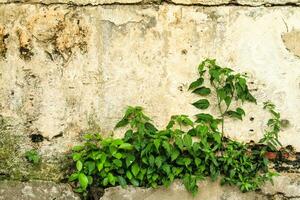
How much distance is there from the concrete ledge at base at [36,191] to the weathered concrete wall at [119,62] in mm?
54

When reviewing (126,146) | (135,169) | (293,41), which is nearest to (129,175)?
(135,169)

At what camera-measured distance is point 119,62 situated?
10.3 ft

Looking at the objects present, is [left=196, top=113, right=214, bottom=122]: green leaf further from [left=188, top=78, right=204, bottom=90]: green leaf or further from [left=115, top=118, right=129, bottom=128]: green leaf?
[left=115, top=118, right=129, bottom=128]: green leaf

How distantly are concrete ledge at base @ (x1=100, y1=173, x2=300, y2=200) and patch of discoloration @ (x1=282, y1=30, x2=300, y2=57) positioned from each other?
808 mm

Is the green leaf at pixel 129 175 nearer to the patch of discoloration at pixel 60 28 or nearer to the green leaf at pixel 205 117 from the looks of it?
the green leaf at pixel 205 117

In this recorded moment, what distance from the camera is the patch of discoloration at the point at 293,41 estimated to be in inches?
120

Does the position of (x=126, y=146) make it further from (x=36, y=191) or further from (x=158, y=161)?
(x=36, y=191)

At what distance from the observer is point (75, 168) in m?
3.19

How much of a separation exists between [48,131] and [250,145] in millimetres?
1336

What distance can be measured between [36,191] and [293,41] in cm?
193

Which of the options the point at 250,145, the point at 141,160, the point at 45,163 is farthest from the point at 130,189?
the point at 250,145

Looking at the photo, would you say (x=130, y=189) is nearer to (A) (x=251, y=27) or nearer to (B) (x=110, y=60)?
(B) (x=110, y=60)

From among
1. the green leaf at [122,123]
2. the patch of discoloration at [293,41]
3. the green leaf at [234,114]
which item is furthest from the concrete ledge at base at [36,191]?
the patch of discoloration at [293,41]

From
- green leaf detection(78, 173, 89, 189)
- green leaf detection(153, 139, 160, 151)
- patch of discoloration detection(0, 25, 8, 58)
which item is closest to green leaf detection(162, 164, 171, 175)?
green leaf detection(153, 139, 160, 151)
